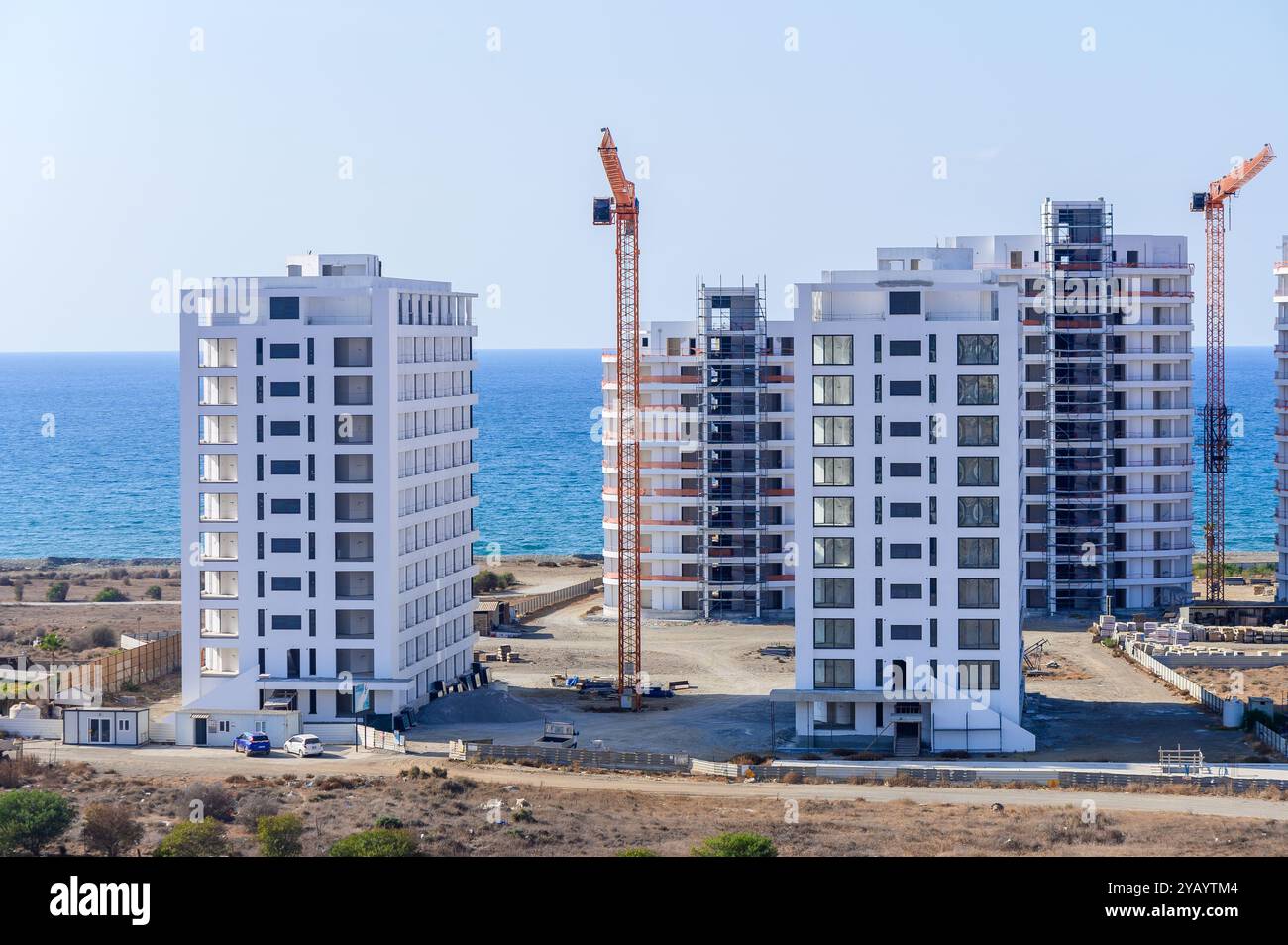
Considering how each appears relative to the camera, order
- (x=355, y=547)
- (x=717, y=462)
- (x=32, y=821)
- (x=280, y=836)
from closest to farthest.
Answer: (x=280, y=836)
(x=32, y=821)
(x=355, y=547)
(x=717, y=462)

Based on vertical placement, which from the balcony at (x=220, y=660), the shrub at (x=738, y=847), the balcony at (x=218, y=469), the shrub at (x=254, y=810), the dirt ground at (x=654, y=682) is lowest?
the dirt ground at (x=654, y=682)

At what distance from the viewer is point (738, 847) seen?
59.0 meters

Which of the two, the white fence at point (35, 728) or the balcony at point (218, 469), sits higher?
the balcony at point (218, 469)

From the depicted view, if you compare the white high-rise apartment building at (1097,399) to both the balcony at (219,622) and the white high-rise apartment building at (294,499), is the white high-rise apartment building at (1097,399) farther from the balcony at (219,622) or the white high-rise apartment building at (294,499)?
the balcony at (219,622)

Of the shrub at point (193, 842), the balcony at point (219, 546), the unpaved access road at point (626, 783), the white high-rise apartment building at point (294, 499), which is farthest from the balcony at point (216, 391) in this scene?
the shrub at point (193, 842)

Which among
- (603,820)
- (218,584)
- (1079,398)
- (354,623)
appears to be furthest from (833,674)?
(1079,398)

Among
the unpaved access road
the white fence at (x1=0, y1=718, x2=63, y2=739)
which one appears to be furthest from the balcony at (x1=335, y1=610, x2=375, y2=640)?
the white fence at (x1=0, y1=718, x2=63, y2=739)

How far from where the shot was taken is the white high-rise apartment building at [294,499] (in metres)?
88.6

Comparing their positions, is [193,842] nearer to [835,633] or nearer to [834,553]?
[835,633]

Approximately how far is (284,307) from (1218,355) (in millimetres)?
93988

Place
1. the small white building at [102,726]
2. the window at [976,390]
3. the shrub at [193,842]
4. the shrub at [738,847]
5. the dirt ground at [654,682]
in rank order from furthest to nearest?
1. the dirt ground at [654,682]
2. the small white building at [102,726]
3. the window at [976,390]
4. the shrub at [193,842]
5. the shrub at [738,847]

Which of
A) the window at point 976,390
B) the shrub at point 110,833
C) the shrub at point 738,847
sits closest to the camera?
the shrub at point 738,847

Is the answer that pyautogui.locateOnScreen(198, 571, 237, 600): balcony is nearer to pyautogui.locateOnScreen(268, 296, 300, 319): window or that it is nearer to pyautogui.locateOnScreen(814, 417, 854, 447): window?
pyautogui.locateOnScreen(268, 296, 300, 319): window

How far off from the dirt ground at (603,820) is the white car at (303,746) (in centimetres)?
572
